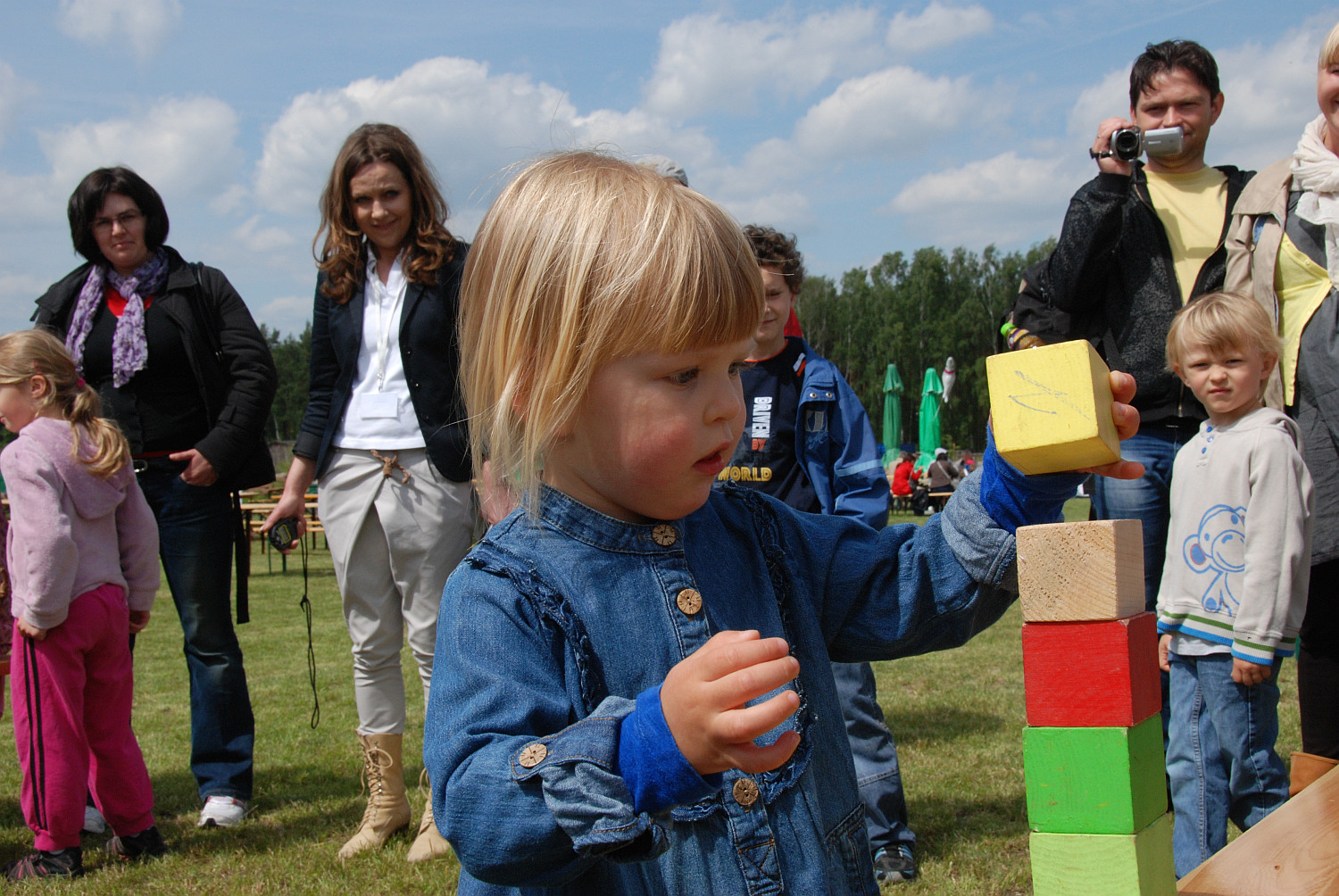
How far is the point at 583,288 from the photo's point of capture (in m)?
1.30

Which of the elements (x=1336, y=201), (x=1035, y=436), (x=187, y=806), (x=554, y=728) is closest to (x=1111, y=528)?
(x=1035, y=436)

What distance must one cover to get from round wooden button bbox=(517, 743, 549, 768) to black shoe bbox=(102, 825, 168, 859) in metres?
3.24

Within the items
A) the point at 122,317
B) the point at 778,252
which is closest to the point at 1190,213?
the point at 778,252

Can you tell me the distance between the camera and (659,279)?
1.28 meters

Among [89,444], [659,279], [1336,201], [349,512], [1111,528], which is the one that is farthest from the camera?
[89,444]

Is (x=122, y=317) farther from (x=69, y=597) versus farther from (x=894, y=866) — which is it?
(x=894, y=866)

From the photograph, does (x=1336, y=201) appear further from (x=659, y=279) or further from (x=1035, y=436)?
(x=659, y=279)

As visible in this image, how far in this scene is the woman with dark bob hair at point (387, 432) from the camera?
11.3ft

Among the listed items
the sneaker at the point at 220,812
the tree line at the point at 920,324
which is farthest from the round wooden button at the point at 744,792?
the tree line at the point at 920,324

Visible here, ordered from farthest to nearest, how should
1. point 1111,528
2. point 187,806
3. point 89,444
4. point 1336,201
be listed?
point 187,806
point 89,444
point 1336,201
point 1111,528

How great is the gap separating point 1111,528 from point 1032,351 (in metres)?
0.21

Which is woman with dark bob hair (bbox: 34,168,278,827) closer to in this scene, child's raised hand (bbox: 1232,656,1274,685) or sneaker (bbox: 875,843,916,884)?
sneaker (bbox: 875,843,916,884)

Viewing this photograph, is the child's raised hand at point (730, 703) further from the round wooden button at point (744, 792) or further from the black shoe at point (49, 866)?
the black shoe at point (49, 866)

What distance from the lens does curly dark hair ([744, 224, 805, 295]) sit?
12.1 feet
